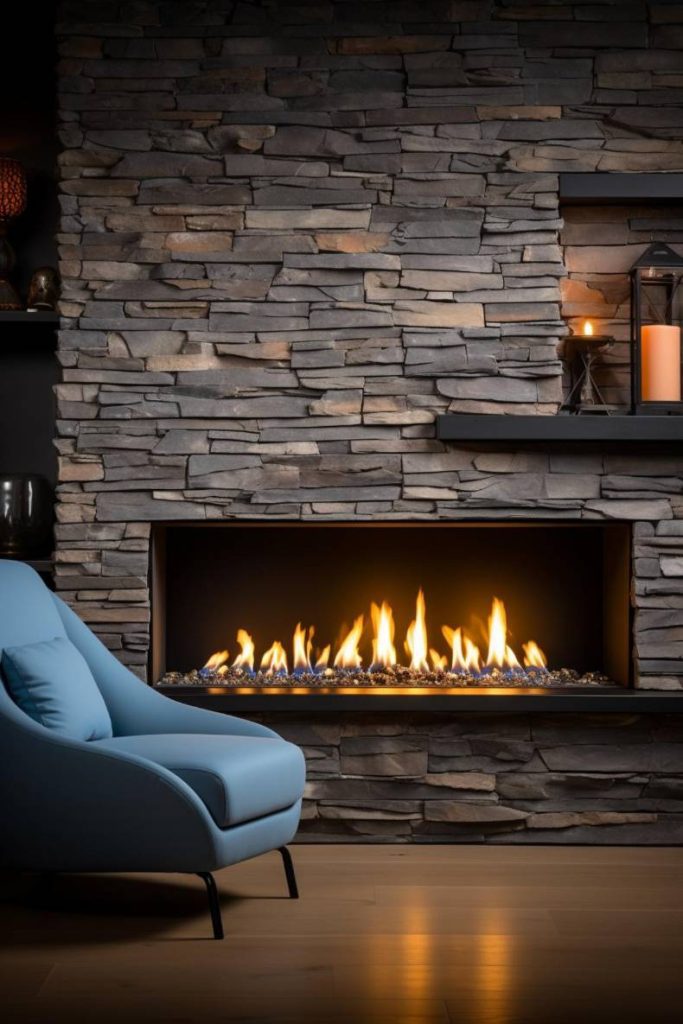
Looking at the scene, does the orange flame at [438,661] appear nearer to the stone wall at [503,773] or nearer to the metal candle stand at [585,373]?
the stone wall at [503,773]

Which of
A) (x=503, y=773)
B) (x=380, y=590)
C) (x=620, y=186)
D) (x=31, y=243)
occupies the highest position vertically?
(x=620, y=186)

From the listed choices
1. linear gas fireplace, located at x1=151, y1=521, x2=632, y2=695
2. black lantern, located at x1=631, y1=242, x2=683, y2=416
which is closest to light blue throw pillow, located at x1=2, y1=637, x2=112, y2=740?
linear gas fireplace, located at x1=151, y1=521, x2=632, y2=695

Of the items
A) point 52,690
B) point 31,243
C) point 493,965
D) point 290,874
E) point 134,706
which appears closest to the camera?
point 493,965

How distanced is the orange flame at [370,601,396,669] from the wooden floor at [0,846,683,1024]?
704 millimetres

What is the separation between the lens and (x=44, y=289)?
4.02m

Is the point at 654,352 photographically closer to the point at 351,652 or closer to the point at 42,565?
the point at 351,652

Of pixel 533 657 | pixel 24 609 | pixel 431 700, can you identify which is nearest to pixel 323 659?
pixel 431 700

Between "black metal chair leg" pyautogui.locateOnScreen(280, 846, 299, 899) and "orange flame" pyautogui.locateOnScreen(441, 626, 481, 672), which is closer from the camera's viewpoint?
"black metal chair leg" pyautogui.locateOnScreen(280, 846, 299, 899)

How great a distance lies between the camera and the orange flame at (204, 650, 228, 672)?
13.3 feet

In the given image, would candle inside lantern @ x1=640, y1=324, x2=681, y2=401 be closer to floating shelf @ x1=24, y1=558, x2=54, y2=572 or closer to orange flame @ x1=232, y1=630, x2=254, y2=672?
orange flame @ x1=232, y1=630, x2=254, y2=672

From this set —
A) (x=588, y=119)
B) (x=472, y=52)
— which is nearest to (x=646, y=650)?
(x=588, y=119)

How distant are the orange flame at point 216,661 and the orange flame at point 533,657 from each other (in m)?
1.06

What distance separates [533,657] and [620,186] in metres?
1.62

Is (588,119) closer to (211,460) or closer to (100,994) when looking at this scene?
(211,460)
